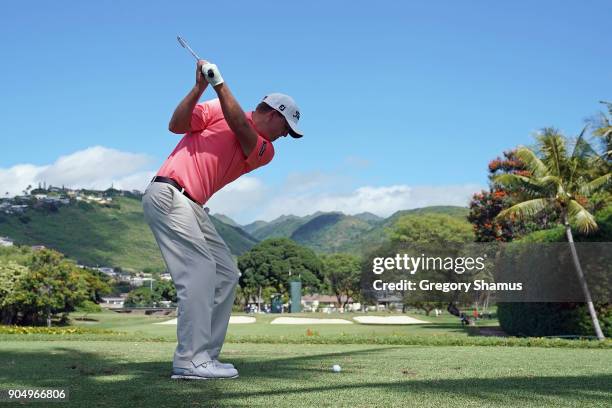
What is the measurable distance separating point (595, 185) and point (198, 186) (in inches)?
999

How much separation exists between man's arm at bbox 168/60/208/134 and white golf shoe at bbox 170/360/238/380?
1904mm

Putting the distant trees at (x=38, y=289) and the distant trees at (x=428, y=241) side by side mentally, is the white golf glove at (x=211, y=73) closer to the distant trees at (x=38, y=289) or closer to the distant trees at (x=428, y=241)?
the distant trees at (x=38, y=289)

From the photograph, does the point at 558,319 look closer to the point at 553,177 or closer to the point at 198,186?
the point at 553,177

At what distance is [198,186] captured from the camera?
585 centimetres

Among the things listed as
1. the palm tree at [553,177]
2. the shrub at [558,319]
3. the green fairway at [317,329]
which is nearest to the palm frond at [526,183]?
the palm tree at [553,177]

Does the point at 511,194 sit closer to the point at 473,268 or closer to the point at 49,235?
the point at 473,268

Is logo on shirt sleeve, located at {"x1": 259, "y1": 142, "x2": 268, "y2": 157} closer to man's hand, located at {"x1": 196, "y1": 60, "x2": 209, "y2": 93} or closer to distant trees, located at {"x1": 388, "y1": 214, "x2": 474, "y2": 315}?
man's hand, located at {"x1": 196, "y1": 60, "x2": 209, "y2": 93}

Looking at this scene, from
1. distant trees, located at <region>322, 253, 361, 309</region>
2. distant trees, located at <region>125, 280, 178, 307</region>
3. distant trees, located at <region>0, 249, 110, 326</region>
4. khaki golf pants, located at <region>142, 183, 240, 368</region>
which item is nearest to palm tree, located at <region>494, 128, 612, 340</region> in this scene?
khaki golf pants, located at <region>142, 183, 240, 368</region>

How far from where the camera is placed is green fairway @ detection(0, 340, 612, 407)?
14.4 ft

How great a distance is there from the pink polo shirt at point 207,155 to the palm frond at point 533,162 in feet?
81.5

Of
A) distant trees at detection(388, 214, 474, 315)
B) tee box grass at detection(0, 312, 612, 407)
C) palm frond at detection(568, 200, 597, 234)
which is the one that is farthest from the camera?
distant trees at detection(388, 214, 474, 315)

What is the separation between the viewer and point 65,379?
5422 millimetres

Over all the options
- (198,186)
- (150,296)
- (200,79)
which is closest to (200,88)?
(200,79)

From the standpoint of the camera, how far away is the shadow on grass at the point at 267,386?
4410 millimetres
